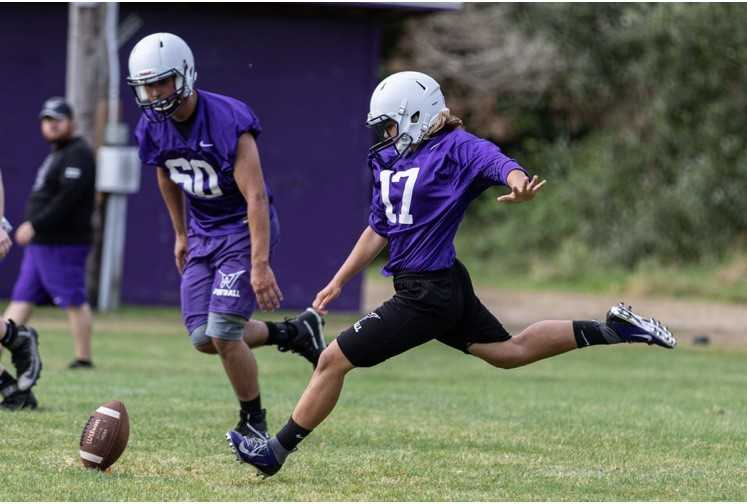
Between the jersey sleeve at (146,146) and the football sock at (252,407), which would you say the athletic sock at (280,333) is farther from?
the jersey sleeve at (146,146)

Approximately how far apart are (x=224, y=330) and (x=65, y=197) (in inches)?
178

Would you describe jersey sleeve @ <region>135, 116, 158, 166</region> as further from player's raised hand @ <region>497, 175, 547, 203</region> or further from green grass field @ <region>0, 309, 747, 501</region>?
player's raised hand @ <region>497, 175, 547, 203</region>

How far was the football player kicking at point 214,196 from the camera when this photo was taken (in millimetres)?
7551

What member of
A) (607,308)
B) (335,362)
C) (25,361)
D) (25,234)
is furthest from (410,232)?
(607,308)

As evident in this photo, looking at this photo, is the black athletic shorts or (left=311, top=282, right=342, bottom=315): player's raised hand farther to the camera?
(left=311, top=282, right=342, bottom=315): player's raised hand

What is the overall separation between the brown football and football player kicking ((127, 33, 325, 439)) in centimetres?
77

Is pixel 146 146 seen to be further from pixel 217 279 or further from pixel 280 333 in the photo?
pixel 280 333

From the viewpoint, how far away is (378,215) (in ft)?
23.7

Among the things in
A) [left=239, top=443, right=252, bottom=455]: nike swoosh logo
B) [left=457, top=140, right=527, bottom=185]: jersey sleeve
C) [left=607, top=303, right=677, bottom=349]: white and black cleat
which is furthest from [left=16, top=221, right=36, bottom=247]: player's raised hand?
[left=607, top=303, right=677, bottom=349]: white and black cleat

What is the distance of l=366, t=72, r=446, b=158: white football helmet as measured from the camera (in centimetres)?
695

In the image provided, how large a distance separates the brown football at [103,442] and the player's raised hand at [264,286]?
92 cm

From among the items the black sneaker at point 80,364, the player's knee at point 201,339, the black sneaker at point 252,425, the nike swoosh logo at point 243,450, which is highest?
the player's knee at point 201,339

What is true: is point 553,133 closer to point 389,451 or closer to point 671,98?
point 671,98

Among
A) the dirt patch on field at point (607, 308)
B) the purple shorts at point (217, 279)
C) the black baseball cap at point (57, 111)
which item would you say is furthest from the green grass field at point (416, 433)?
the dirt patch on field at point (607, 308)
